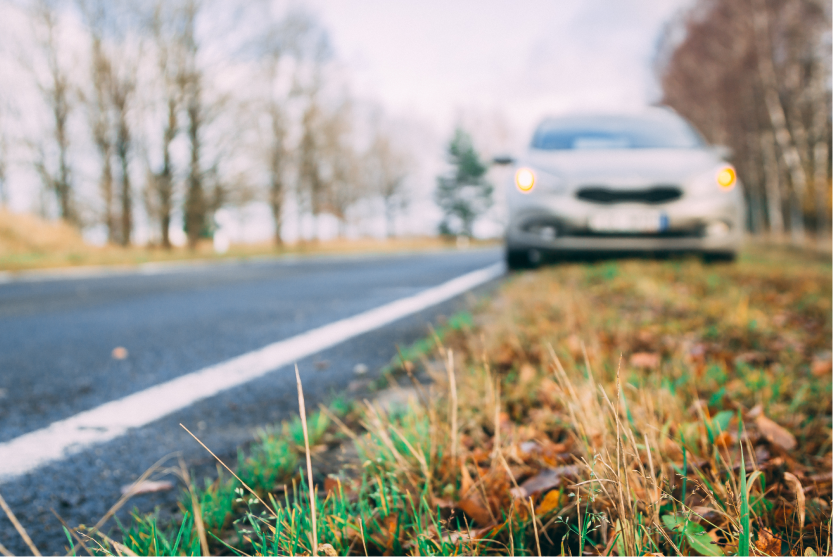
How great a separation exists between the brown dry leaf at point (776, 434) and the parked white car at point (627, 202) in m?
3.46

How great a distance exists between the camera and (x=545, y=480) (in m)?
1.23

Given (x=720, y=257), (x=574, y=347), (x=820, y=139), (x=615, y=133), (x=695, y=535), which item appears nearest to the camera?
(x=695, y=535)

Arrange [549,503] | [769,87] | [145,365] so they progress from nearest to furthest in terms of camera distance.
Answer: [549,503]
[145,365]
[769,87]

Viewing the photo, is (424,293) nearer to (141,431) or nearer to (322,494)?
(141,431)

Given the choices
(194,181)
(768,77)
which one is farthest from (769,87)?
(194,181)

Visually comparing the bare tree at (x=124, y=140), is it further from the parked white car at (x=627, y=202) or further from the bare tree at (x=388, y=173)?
the bare tree at (x=388, y=173)

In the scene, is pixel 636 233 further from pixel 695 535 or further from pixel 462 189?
pixel 462 189

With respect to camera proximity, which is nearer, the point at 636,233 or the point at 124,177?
the point at 636,233

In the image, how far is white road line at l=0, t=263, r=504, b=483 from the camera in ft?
5.30

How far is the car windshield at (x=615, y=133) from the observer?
5410 mm

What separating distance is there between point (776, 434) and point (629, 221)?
11.7 feet

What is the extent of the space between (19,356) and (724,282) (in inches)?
178

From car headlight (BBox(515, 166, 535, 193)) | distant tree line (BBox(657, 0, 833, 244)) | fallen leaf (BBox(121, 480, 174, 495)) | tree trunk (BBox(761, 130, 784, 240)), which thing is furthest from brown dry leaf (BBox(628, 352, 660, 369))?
tree trunk (BBox(761, 130, 784, 240))

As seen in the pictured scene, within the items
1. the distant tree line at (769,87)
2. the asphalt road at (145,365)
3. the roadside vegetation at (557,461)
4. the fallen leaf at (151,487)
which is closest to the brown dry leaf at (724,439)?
the roadside vegetation at (557,461)
